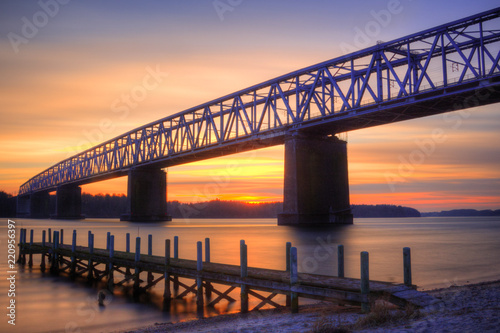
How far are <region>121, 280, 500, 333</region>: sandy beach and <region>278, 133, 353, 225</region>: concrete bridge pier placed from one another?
39.8 m

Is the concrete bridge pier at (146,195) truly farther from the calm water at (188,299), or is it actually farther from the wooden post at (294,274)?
the wooden post at (294,274)

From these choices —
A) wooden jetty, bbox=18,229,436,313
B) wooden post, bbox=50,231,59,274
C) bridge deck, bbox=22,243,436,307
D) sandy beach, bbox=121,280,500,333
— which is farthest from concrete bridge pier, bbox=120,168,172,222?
sandy beach, bbox=121,280,500,333

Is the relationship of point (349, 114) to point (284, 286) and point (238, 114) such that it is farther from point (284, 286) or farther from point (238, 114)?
point (284, 286)

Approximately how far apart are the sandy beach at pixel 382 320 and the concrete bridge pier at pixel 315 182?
39.8m

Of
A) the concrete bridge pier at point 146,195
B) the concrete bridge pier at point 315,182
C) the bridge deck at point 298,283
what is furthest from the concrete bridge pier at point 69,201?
the bridge deck at point 298,283

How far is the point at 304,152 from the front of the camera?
57.7 meters

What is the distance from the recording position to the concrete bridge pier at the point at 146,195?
97.9m

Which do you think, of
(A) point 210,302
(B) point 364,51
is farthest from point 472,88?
(A) point 210,302

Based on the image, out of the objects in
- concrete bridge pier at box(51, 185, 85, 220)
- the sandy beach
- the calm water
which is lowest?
the calm water

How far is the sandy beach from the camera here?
32.1 feet

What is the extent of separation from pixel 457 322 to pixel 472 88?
38.3m

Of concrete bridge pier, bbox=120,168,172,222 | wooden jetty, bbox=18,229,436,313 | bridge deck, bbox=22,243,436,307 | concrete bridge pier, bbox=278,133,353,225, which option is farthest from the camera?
concrete bridge pier, bbox=120,168,172,222

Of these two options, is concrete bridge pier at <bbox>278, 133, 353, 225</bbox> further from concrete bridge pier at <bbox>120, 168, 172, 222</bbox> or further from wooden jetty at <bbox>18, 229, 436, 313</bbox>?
concrete bridge pier at <bbox>120, 168, 172, 222</bbox>

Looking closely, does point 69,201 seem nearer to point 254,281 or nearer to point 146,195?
point 146,195
